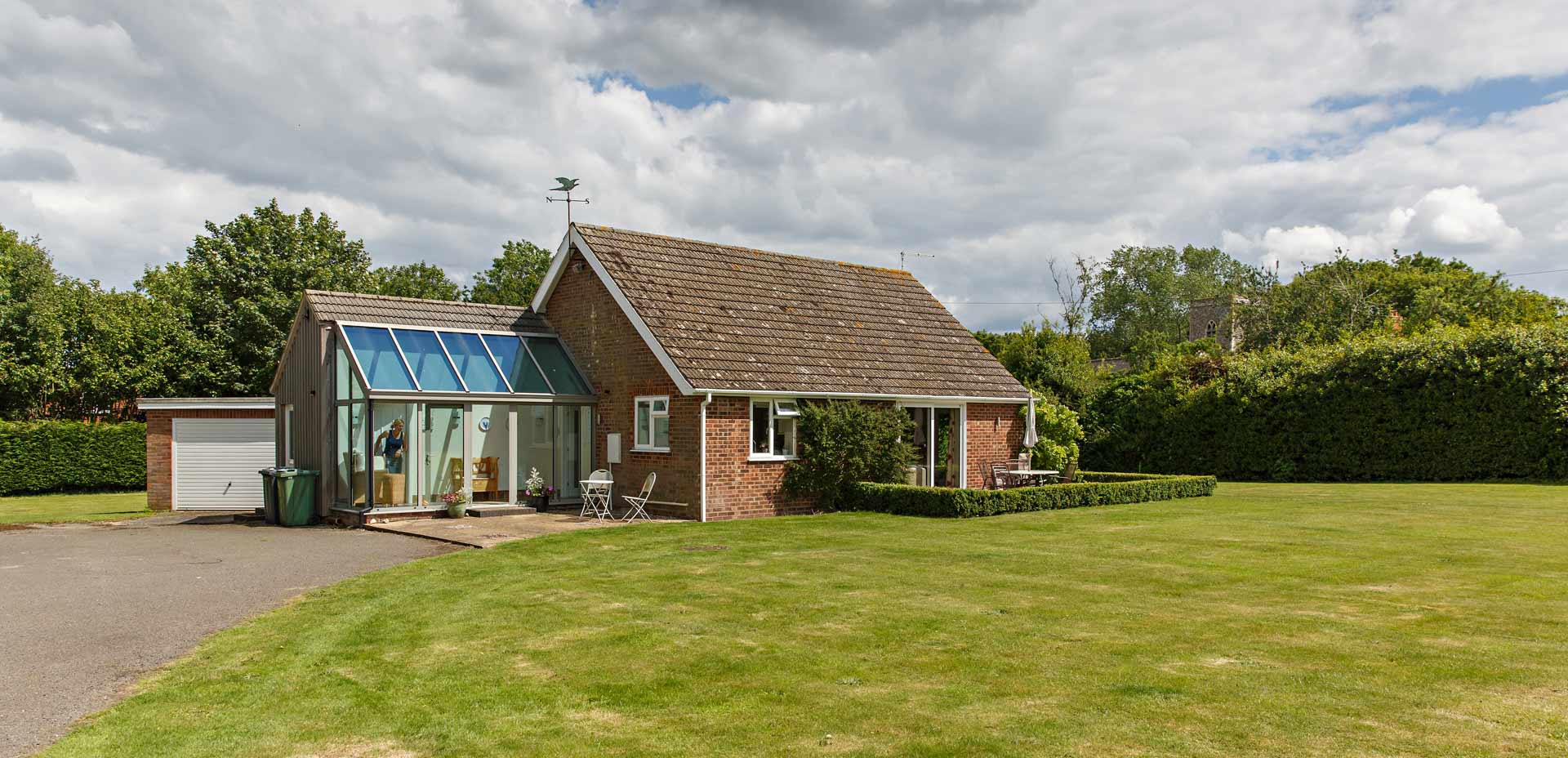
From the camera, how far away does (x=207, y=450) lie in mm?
26531

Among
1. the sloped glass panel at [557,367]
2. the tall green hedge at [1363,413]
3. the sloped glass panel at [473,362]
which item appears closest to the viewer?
the sloped glass panel at [473,362]

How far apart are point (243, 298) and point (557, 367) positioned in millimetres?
21680

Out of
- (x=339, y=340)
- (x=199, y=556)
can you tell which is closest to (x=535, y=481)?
(x=339, y=340)

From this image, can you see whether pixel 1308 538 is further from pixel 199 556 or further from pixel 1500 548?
pixel 199 556

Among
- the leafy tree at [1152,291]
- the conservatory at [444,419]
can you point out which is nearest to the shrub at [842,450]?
the conservatory at [444,419]

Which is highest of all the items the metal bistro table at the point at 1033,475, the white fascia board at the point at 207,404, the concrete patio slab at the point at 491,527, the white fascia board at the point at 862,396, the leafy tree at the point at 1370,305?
the leafy tree at the point at 1370,305

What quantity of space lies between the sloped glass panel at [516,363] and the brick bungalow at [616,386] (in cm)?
5

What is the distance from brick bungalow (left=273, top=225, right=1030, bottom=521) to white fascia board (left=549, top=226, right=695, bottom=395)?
0.04 meters

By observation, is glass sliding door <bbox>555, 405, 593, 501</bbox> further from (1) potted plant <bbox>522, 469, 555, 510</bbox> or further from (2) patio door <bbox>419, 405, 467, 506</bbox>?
(2) patio door <bbox>419, 405, 467, 506</bbox>

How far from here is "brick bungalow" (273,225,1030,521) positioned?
63.0ft

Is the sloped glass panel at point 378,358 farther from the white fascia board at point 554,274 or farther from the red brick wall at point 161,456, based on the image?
the red brick wall at point 161,456

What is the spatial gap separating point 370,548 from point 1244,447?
23.3 metres

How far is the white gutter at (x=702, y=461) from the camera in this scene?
18719mm

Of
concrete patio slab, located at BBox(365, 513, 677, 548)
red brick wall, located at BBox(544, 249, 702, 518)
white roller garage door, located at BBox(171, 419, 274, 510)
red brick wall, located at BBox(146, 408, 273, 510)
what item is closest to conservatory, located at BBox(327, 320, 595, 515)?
red brick wall, located at BBox(544, 249, 702, 518)
